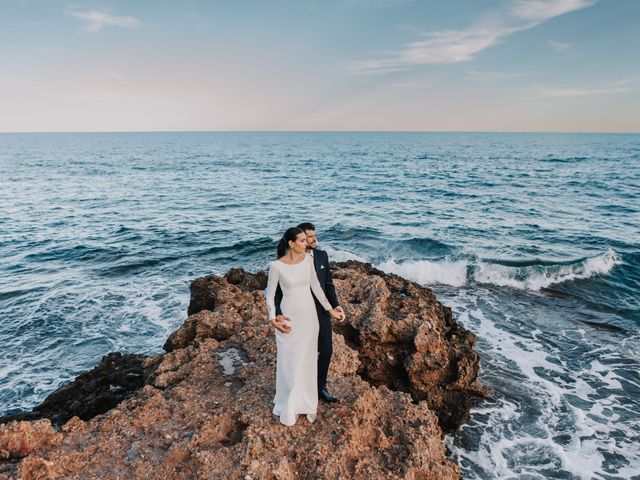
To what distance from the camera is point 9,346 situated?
11.9m

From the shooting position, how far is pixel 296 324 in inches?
198

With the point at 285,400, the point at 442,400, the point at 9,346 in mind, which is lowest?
the point at 9,346

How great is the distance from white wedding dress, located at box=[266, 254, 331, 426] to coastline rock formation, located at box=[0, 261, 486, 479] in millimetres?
339

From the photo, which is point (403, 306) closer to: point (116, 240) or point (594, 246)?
point (594, 246)

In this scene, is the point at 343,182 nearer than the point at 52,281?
No

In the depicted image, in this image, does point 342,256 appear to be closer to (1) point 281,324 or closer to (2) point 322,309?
(2) point 322,309

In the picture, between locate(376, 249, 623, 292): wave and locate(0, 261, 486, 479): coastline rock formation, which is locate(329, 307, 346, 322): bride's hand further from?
locate(376, 249, 623, 292): wave

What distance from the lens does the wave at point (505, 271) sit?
1672 cm

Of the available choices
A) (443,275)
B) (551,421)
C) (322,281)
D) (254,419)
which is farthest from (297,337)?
(443,275)

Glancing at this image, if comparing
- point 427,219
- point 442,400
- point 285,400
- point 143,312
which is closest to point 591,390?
point 442,400

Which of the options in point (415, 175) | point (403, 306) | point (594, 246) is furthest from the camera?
point (415, 175)

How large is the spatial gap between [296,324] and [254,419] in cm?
146

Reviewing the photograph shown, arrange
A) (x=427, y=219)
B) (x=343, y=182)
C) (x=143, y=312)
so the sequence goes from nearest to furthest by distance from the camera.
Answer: (x=143, y=312) → (x=427, y=219) → (x=343, y=182)

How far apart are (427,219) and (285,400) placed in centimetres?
2380
